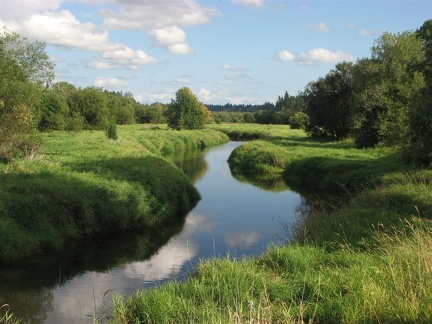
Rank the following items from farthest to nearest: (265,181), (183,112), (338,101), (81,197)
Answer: (183,112)
(338,101)
(265,181)
(81,197)

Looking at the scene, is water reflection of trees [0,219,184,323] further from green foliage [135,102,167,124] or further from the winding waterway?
green foliage [135,102,167,124]

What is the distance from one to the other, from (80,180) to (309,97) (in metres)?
39.5

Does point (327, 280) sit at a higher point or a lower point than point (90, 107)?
lower

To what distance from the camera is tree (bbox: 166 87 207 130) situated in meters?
76.1

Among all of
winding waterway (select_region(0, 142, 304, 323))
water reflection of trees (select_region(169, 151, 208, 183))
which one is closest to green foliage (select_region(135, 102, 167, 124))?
water reflection of trees (select_region(169, 151, 208, 183))

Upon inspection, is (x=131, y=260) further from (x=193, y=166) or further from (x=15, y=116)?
(x=193, y=166)

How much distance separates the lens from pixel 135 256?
14812 mm

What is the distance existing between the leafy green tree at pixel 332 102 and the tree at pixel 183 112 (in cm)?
2791

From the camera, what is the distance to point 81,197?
16703 millimetres

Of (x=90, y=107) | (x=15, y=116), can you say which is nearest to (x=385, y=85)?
(x=15, y=116)

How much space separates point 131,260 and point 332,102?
→ 39.7m

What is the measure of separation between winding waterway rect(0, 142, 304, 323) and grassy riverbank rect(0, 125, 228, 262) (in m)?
0.70

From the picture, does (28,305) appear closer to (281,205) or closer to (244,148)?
(281,205)

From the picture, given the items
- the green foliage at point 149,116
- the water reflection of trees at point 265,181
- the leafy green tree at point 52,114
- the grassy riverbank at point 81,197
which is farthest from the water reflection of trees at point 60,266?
the green foliage at point 149,116
